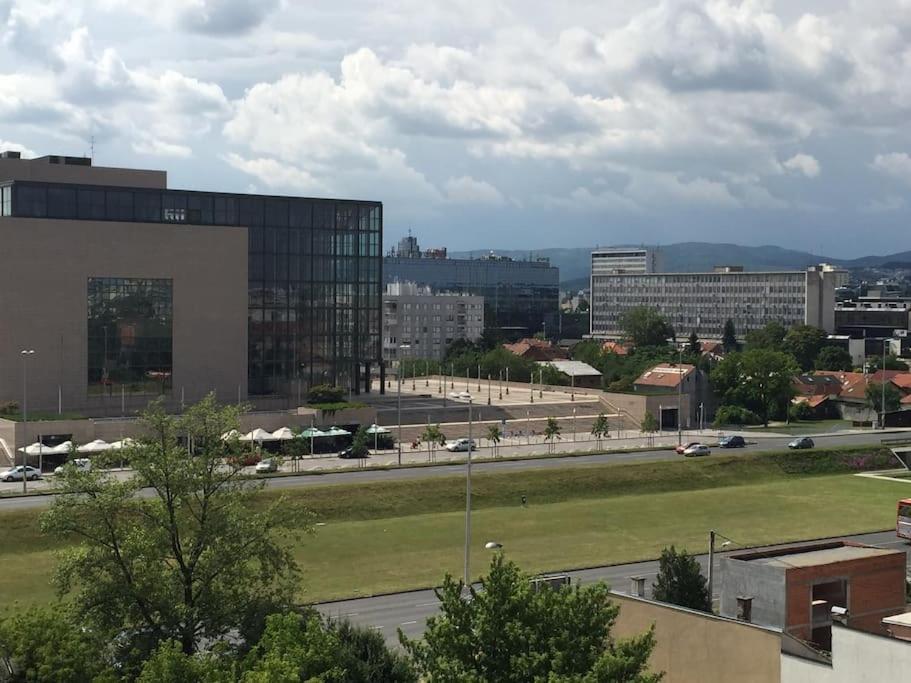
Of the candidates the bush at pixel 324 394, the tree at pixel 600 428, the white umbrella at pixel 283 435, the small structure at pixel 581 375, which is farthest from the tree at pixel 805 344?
the white umbrella at pixel 283 435

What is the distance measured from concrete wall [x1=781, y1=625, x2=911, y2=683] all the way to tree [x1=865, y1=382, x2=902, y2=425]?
318 ft

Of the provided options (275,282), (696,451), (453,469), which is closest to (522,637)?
(453,469)

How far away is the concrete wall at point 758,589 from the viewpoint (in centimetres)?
3128

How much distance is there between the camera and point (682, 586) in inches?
1382

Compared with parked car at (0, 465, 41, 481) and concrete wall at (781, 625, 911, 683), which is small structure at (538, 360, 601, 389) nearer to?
parked car at (0, 465, 41, 481)

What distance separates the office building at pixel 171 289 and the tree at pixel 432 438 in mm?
16312

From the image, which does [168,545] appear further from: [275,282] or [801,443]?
[275,282]

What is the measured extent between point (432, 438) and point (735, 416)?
38.0 meters

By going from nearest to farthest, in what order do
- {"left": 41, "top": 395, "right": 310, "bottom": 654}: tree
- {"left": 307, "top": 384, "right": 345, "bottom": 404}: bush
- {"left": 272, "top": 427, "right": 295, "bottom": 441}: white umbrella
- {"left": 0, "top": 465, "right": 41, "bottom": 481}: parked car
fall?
1. {"left": 41, "top": 395, "right": 310, "bottom": 654}: tree
2. {"left": 0, "top": 465, "right": 41, "bottom": 481}: parked car
3. {"left": 272, "top": 427, "right": 295, "bottom": 441}: white umbrella
4. {"left": 307, "top": 384, "right": 345, "bottom": 404}: bush

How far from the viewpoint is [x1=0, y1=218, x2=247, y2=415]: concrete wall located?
88375 millimetres

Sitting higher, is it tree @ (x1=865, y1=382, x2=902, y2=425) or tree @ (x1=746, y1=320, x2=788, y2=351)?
tree @ (x1=746, y1=320, x2=788, y2=351)

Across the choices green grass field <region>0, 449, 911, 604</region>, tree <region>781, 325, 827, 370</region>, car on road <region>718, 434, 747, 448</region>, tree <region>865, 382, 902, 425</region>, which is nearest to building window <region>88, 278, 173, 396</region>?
green grass field <region>0, 449, 911, 604</region>

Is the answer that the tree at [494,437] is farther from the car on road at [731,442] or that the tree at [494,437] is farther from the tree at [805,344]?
the tree at [805,344]

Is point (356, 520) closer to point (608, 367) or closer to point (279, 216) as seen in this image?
point (279, 216)
